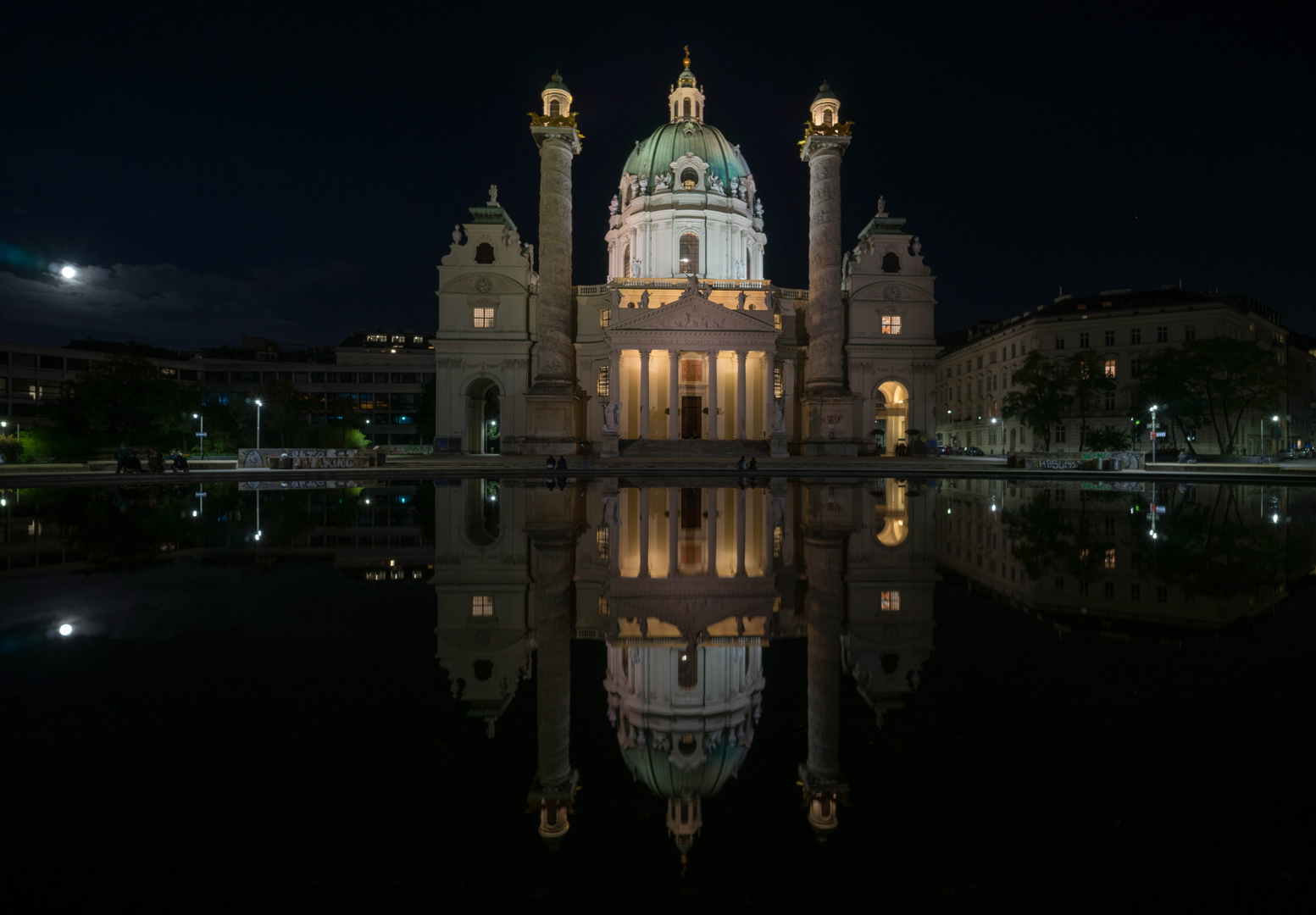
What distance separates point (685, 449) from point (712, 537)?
110 feet

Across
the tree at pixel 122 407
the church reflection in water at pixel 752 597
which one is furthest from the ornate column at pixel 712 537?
the tree at pixel 122 407

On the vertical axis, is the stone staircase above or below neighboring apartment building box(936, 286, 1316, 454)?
below

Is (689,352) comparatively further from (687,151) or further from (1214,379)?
(1214,379)

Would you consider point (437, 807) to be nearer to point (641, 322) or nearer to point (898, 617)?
point (898, 617)

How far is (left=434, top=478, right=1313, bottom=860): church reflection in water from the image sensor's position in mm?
3756

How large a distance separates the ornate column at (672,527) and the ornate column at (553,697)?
4.22 feet

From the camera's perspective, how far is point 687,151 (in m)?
66.2

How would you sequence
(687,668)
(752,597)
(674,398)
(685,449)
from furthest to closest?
(674,398) → (685,449) → (752,597) → (687,668)

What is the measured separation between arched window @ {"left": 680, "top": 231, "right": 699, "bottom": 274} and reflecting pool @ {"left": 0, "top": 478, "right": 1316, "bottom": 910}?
193 feet

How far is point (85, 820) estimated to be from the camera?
Answer: 2871mm

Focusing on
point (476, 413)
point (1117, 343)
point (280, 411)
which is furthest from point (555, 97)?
point (1117, 343)

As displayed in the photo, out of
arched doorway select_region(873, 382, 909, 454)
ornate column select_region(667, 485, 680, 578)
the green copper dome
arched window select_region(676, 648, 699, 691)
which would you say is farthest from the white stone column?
arched window select_region(676, 648, 699, 691)

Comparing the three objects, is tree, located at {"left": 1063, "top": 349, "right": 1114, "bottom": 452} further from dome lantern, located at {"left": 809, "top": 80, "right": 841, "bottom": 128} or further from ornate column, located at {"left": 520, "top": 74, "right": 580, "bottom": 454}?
ornate column, located at {"left": 520, "top": 74, "right": 580, "bottom": 454}

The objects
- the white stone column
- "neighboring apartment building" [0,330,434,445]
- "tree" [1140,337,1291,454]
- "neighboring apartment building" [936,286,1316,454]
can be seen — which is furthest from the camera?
"neighboring apartment building" [0,330,434,445]
